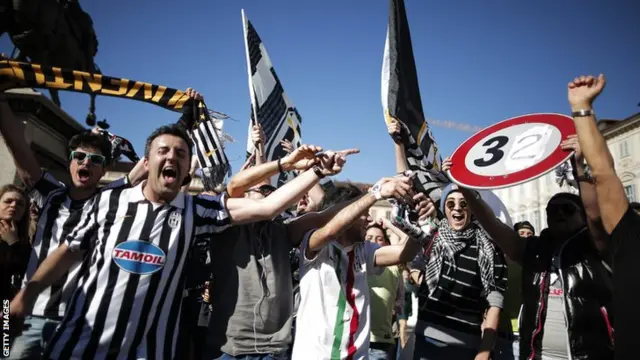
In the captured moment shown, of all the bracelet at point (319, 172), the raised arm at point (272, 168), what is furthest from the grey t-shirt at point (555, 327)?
the raised arm at point (272, 168)

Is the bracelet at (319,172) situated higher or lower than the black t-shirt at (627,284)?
higher

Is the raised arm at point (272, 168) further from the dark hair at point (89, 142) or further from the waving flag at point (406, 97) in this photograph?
the waving flag at point (406, 97)

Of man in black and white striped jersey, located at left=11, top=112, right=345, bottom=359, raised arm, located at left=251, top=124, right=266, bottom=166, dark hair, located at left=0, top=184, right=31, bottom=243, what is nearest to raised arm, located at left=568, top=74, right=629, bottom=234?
man in black and white striped jersey, located at left=11, top=112, right=345, bottom=359

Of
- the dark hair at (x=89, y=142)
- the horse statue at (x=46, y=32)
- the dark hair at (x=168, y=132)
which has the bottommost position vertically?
the dark hair at (x=168, y=132)

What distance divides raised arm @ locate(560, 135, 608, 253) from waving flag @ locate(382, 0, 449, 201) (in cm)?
144

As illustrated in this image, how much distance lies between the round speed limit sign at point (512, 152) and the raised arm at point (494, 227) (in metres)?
0.22

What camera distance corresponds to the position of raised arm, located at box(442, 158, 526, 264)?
9.90ft

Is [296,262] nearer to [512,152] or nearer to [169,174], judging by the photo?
[169,174]

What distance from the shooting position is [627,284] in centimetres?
175

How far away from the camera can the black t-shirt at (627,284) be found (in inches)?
67.6

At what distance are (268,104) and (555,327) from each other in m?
4.06

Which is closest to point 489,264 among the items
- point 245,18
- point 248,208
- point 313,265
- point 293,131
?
point 313,265

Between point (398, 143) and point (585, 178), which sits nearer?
point (585, 178)

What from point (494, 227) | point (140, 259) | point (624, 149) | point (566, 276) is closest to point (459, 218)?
point (494, 227)
